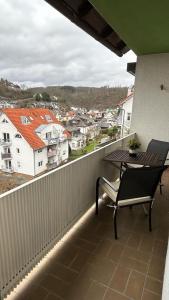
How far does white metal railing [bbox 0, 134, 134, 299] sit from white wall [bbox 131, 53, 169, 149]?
2.82 metres

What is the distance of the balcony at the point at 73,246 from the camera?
1421 mm

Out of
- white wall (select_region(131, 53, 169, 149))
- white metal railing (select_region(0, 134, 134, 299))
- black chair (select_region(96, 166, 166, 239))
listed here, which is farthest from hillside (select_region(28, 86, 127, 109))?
white wall (select_region(131, 53, 169, 149))

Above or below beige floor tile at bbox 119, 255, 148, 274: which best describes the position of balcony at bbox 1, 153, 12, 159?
above

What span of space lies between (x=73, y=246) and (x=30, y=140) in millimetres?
1479

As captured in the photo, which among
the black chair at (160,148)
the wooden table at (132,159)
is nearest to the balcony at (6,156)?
the wooden table at (132,159)

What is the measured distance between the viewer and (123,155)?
310 centimetres

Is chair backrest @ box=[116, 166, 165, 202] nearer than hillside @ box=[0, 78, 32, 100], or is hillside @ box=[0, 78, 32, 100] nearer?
hillside @ box=[0, 78, 32, 100]

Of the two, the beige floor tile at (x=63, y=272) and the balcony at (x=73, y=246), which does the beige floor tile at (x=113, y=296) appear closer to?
the balcony at (x=73, y=246)

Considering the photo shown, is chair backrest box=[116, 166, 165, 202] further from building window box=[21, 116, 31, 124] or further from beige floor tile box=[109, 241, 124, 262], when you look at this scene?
building window box=[21, 116, 31, 124]

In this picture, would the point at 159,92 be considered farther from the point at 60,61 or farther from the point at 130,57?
the point at 60,61

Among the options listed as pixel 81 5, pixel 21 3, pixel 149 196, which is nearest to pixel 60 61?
pixel 21 3

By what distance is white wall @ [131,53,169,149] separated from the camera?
4.37 meters

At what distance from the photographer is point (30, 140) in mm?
1123

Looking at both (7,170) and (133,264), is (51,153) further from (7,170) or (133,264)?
(133,264)
